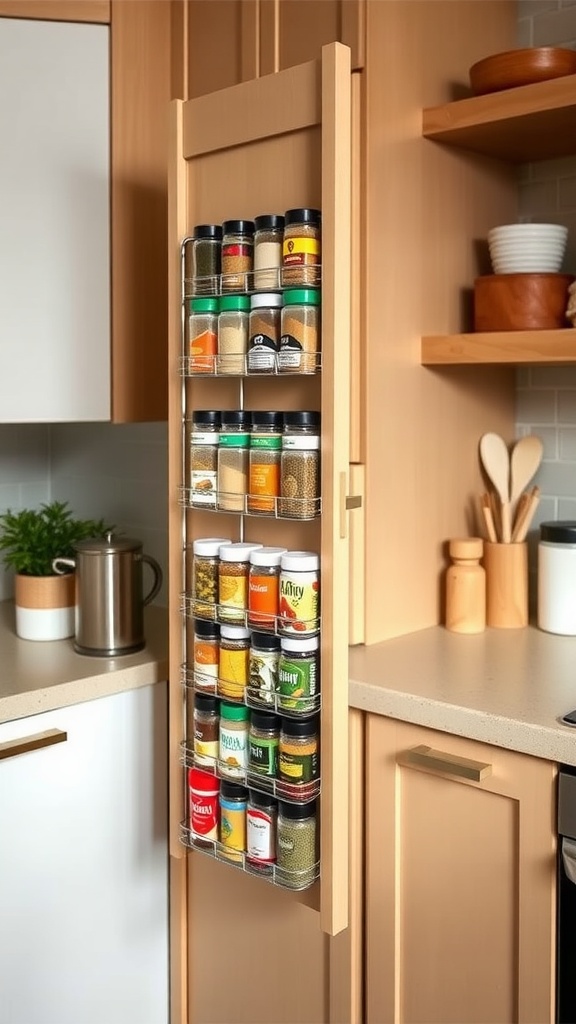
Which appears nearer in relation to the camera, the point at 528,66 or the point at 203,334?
the point at 203,334

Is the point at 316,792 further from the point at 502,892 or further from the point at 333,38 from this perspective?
the point at 333,38

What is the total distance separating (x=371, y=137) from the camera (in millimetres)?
1775

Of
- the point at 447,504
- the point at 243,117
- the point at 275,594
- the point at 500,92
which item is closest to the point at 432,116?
the point at 500,92

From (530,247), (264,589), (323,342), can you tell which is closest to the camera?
(323,342)

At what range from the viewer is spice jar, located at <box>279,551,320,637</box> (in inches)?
58.8

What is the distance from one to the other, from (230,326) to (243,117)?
1.08ft

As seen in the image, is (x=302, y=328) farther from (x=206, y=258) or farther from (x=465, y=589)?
(x=465, y=589)

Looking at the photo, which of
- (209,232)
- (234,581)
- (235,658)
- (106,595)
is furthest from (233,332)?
(106,595)

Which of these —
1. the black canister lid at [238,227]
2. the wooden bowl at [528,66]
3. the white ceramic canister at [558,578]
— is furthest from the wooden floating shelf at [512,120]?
the white ceramic canister at [558,578]

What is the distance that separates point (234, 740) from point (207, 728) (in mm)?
69

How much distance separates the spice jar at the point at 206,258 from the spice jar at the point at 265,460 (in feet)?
0.75

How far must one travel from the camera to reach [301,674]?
1.50m

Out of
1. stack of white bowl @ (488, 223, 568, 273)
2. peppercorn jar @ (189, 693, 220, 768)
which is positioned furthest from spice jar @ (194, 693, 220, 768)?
stack of white bowl @ (488, 223, 568, 273)

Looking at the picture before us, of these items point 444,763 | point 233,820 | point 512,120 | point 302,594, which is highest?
point 512,120
